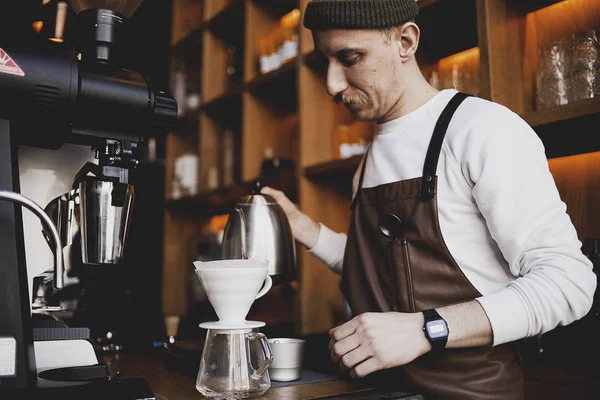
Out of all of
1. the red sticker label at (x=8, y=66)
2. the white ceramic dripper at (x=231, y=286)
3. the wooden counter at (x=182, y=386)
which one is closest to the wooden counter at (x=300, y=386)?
the wooden counter at (x=182, y=386)

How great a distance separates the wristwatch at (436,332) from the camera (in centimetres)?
98

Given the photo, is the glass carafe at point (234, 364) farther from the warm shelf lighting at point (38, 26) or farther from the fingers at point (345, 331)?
the warm shelf lighting at point (38, 26)

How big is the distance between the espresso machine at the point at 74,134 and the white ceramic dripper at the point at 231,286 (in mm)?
163

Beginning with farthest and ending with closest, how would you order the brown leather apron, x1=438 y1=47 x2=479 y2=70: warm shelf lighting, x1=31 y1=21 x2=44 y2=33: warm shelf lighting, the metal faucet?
x1=438 y1=47 x2=479 y2=70: warm shelf lighting < x1=31 y1=21 x2=44 y2=33: warm shelf lighting < the brown leather apron < the metal faucet

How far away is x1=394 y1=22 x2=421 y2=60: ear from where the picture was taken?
4.27ft

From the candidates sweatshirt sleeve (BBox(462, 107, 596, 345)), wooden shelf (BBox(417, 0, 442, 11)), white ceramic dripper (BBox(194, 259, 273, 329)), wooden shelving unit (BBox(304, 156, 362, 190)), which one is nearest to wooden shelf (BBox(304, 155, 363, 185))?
wooden shelving unit (BBox(304, 156, 362, 190))

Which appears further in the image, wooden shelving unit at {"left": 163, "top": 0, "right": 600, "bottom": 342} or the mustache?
wooden shelving unit at {"left": 163, "top": 0, "right": 600, "bottom": 342}

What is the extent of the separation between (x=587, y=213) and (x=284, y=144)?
1.51m

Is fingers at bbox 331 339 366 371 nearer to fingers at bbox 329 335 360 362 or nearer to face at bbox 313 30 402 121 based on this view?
fingers at bbox 329 335 360 362

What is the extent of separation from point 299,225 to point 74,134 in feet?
2.70

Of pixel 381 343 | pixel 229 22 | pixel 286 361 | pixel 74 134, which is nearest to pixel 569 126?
pixel 381 343

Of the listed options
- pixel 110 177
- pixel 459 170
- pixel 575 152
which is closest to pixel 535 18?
pixel 575 152

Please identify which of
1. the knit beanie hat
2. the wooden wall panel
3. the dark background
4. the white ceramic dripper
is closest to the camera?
the white ceramic dripper

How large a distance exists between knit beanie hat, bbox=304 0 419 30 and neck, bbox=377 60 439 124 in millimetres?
122
